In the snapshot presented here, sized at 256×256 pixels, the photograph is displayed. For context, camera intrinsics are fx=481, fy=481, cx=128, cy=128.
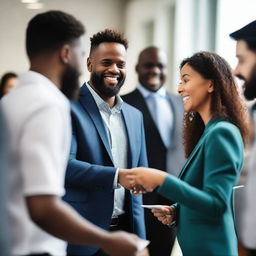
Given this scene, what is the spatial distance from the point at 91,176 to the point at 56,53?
80cm

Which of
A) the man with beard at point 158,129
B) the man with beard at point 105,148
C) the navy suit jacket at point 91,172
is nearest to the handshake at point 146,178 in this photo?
Answer: the man with beard at point 105,148

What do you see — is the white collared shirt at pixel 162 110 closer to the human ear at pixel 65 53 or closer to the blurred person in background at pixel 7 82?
the blurred person in background at pixel 7 82

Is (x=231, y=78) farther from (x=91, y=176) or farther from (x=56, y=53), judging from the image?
(x=56, y=53)

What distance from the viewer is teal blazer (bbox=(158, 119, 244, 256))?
1.65m

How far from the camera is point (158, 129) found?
3326mm

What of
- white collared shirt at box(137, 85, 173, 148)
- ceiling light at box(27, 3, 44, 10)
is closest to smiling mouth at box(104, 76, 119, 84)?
white collared shirt at box(137, 85, 173, 148)

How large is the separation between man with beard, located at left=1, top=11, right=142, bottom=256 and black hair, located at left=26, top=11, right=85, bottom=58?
68mm

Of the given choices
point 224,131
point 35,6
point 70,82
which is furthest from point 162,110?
point 70,82

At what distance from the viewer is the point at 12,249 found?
122cm

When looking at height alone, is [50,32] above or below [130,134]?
above

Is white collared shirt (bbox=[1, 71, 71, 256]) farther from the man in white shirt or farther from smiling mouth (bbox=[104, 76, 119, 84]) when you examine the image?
smiling mouth (bbox=[104, 76, 119, 84])

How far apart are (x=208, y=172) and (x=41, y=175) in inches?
28.0

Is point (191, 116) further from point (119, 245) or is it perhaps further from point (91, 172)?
point (119, 245)

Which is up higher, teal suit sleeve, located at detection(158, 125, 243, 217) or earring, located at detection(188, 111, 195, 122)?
earring, located at detection(188, 111, 195, 122)
